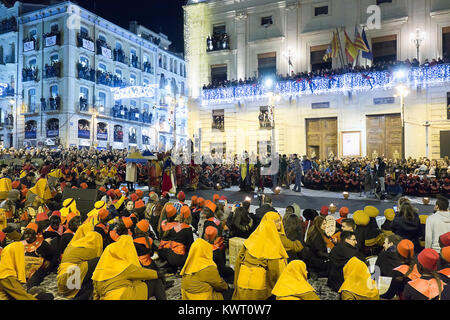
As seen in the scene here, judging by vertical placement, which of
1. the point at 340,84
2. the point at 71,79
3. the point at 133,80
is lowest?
the point at 340,84

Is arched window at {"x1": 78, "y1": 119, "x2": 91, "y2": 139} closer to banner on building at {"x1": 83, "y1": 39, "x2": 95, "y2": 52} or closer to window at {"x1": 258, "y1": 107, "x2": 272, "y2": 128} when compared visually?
banner on building at {"x1": 83, "y1": 39, "x2": 95, "y2": 52}

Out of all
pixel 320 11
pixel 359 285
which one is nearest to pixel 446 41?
pixel 320 11

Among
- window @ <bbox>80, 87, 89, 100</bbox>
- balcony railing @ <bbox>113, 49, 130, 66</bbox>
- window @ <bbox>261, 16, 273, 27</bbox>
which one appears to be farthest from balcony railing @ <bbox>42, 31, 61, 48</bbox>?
Answer: window @ <bbox>261, 16, 273, 27</bbox>

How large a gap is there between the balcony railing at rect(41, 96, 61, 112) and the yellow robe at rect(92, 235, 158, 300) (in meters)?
35.0

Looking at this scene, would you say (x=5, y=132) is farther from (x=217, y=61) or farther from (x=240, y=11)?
(x=240, y=11)

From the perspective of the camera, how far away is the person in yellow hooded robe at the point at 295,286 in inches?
121

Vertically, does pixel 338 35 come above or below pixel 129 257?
above

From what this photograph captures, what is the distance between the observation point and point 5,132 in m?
37.4

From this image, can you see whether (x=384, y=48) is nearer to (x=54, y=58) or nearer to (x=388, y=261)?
(x=388, y=261)

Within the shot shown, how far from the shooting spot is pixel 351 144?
22828mm

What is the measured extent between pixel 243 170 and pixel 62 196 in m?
8.26

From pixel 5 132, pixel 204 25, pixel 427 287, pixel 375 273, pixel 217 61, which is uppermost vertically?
pixel 204 25

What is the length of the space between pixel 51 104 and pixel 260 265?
119 feet

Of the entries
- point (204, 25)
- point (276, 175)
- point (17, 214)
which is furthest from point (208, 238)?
point (204, 25)
